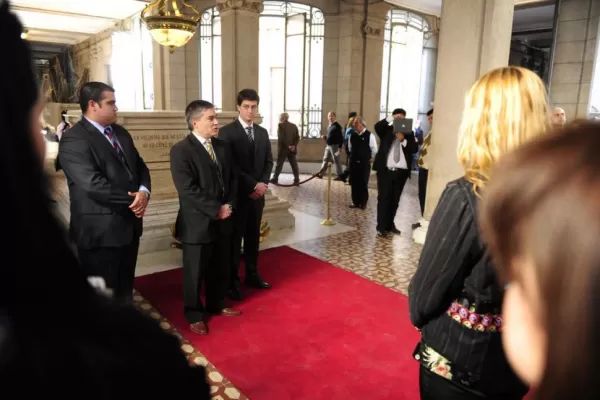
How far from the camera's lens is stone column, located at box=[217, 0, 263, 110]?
36.1 feet

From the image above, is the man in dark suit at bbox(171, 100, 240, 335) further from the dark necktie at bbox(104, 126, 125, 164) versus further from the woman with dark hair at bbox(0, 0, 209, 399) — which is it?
the woman with dark hair at bbox(0, 0, 209, 399)

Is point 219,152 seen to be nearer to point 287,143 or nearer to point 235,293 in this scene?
point 235,293

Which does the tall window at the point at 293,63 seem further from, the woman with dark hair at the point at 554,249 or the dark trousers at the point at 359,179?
the woman with dark hair at the point at 554,249

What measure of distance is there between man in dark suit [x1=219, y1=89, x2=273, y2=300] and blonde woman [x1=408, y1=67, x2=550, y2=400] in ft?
10.1

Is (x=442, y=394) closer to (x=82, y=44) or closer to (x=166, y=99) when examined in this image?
(x=166, y=99)

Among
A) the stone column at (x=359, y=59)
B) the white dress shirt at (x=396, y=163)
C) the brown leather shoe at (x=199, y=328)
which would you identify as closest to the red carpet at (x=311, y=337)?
the brown leather shoe at (x=199, y=328)

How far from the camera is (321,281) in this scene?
4.98 meters

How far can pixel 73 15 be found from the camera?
14938 millimetres

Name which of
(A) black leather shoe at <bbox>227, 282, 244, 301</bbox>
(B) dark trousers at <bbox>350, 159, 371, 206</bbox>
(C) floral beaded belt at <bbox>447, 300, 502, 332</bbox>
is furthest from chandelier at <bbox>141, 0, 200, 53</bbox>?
(C) floral beaded belt at <bbox>447, 300, 502, 332</bbox>

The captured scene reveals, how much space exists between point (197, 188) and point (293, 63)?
467 inches

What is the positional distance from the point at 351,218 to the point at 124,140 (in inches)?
200

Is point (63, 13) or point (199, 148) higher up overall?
point (63, 13)

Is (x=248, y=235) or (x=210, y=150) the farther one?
(x=248, y=235)

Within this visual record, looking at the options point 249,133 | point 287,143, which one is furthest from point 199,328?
point 287,143
